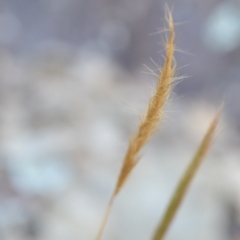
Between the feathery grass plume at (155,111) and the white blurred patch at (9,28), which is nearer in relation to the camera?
the feathery grass plume at (155,111)

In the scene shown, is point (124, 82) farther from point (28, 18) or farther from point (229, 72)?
point (28, 18)

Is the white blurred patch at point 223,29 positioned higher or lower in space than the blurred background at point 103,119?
higher

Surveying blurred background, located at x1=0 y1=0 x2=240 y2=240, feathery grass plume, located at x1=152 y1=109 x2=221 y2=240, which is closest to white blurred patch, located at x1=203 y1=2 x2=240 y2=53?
blurred background, located at x1=0 y1=0 x2=240 y2=240

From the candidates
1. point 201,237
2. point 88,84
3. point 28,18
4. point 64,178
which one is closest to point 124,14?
point 28,18

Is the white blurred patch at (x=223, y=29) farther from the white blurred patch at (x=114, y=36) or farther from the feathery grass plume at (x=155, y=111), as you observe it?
the feathery grass plume at (x=155, y=111)

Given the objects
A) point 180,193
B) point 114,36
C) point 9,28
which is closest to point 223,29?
point 114,36

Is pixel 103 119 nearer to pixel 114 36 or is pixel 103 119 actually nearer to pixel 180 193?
pixel 114 36

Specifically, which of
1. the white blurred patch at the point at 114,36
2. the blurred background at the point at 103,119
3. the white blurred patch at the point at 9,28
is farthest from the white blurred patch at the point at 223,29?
the white blurred patch at the point at 9,28
